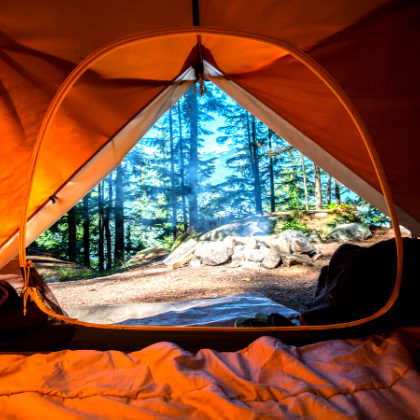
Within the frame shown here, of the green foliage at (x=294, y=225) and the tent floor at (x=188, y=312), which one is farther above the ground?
the green foliage at (x=294, y=225)

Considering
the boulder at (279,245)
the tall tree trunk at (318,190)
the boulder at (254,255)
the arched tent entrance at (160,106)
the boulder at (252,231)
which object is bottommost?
the boulder at (254,255)

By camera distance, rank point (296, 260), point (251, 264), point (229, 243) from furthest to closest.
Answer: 1. point (229, 243)
2. point (251, 264)
3. point (296, 260)

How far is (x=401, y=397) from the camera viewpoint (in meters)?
0.81

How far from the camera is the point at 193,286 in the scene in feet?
12.1

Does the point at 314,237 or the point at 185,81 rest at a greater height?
the point at 185,81

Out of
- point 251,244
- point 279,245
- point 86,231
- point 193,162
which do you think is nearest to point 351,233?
point 279,245

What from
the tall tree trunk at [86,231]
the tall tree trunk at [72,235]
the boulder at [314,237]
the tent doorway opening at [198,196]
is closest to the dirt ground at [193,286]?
the boulder at [314,237]

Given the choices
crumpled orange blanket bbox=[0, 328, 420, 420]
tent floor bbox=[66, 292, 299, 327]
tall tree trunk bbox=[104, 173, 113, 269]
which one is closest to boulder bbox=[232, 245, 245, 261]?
tent floor bbox=[66, 292, 299, 327]

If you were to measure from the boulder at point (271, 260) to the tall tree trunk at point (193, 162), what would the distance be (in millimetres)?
3603

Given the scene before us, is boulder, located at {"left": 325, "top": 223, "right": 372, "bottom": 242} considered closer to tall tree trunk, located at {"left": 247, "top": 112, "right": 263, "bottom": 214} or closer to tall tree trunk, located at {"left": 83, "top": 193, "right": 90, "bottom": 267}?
tall tree trunk, located at {"left": 247, "top": 112, "right": 263, "bottom": 214}

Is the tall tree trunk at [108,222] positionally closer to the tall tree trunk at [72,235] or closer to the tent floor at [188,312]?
the tall tree trunk at [72,235]

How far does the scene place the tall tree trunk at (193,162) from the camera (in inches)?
317

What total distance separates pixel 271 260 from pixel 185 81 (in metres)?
3.06

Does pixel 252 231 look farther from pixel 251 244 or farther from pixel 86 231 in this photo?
pixel 86 231
